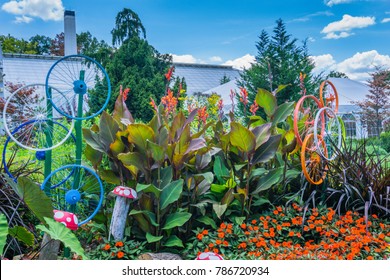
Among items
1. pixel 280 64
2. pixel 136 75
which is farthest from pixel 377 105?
pixel 136 75

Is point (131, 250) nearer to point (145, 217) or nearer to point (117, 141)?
point (145, 217)

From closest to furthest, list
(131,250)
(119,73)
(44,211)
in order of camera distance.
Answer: (44,211), (131,250), (119,73)

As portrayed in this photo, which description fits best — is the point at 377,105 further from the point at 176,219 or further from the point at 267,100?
the point at 176,219

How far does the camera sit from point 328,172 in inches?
121

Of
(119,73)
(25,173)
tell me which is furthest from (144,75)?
(25,173)

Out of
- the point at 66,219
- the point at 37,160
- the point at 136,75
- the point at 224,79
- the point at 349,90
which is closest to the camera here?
the point at 66,219

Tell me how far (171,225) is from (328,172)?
1.20m

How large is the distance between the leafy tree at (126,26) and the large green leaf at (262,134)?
2620 millimetres

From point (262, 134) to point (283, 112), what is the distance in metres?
0.38

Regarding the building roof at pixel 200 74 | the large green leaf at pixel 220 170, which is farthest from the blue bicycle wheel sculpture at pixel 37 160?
the building roof at pixel 200 74

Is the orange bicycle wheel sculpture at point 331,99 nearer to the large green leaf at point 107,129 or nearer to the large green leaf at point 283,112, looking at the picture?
the large green leaf at point 283,112

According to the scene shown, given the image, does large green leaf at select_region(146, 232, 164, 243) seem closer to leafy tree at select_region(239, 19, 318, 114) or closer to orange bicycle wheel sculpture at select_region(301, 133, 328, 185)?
orange bicycle wheel sculpture at select_region(301, 133, 328, 185)

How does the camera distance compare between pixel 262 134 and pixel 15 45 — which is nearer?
pixel 262 134

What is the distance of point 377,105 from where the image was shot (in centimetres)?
781
